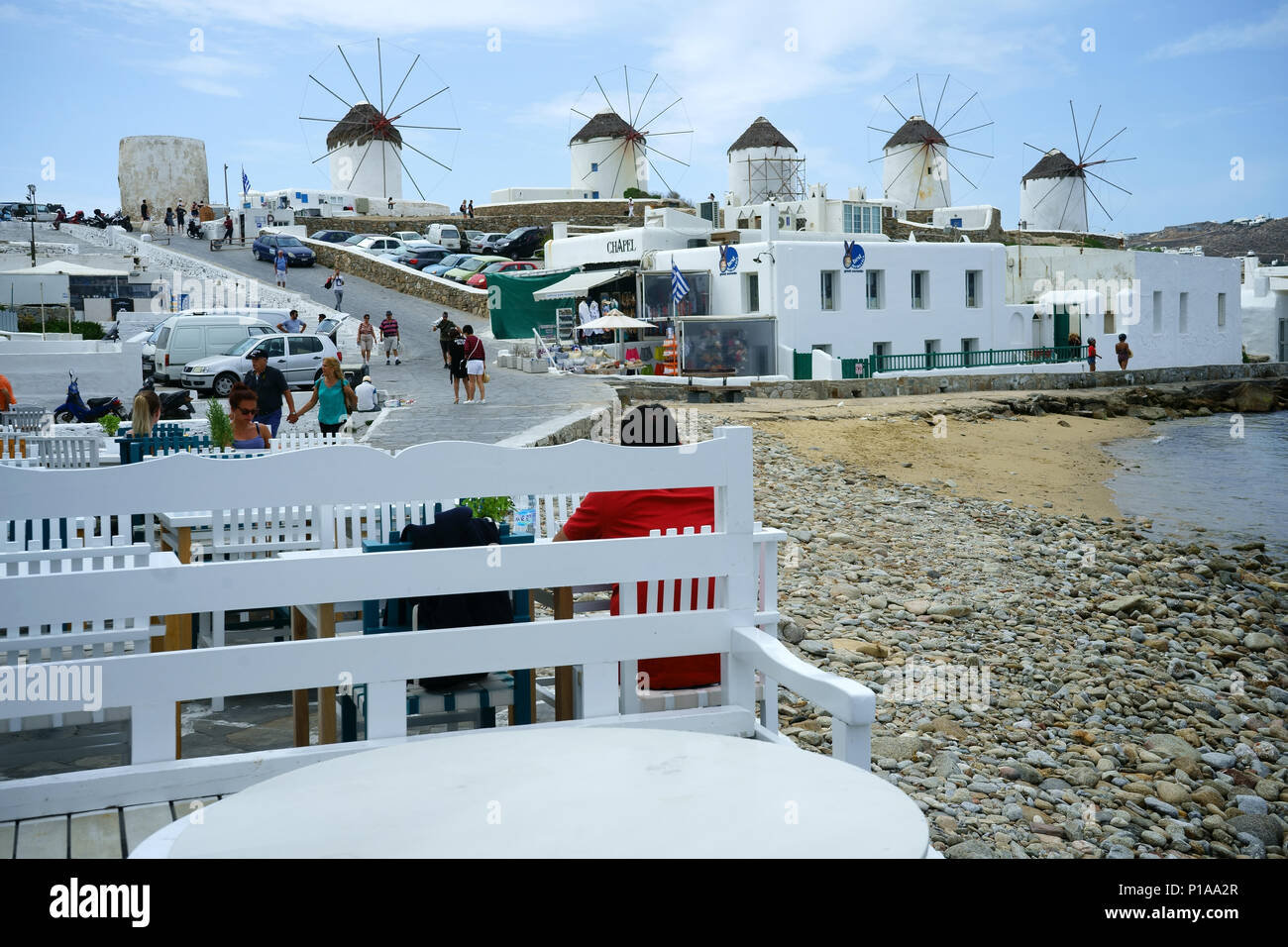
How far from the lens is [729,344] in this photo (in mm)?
33906

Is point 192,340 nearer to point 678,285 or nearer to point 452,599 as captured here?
point 678,285

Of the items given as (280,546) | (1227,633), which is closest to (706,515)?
(280,546)

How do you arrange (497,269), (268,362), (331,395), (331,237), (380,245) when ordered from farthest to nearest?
1. (331,237)
2. (380,245)
3. (497,269)
4. (268,362)
5. (331,395)

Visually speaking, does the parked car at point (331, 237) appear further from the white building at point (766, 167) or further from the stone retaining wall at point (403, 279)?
the white building at point (766, 167)

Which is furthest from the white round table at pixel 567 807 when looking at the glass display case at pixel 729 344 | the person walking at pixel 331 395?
the glass display case at pixel 729 344

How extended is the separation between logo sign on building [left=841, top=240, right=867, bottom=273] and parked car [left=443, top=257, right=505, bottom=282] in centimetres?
1680

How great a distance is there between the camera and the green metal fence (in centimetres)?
3288

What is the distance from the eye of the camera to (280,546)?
634cm

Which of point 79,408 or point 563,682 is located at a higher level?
point 79,408

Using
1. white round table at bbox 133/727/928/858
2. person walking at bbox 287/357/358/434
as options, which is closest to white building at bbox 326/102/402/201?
person walking at bbox 287/357/358/434

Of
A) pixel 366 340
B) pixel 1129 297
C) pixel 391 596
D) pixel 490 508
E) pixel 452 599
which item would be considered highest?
pixel 1129 297

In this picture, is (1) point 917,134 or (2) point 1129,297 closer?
(2) point 1129,297

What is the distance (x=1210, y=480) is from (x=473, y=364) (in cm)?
1486

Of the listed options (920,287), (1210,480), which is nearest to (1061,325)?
(920,287)
